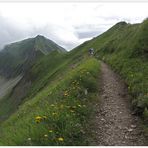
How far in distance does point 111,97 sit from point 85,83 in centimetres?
178

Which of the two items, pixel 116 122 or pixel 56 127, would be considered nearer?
pixel 56 127

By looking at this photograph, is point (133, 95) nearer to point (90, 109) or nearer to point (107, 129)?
point (90, 109)

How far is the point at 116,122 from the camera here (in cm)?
1242

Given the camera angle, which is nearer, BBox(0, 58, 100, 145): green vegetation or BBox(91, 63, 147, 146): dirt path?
BBox(0, 58, 100, 145): green vegetation

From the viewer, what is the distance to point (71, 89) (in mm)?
15852

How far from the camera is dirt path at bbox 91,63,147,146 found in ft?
34.8

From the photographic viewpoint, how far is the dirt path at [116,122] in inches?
417

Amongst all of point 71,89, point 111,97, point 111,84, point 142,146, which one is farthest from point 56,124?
point 111,84

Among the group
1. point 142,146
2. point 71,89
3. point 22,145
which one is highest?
point 71,89

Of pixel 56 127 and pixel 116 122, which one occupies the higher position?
pixel 56 127

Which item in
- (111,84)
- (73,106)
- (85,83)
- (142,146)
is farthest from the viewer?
(111,84)

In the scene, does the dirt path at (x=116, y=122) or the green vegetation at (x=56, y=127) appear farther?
the dirt path at (x=116, y=122)

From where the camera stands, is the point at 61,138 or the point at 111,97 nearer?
the point at 61,138

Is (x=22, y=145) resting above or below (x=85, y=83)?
below
